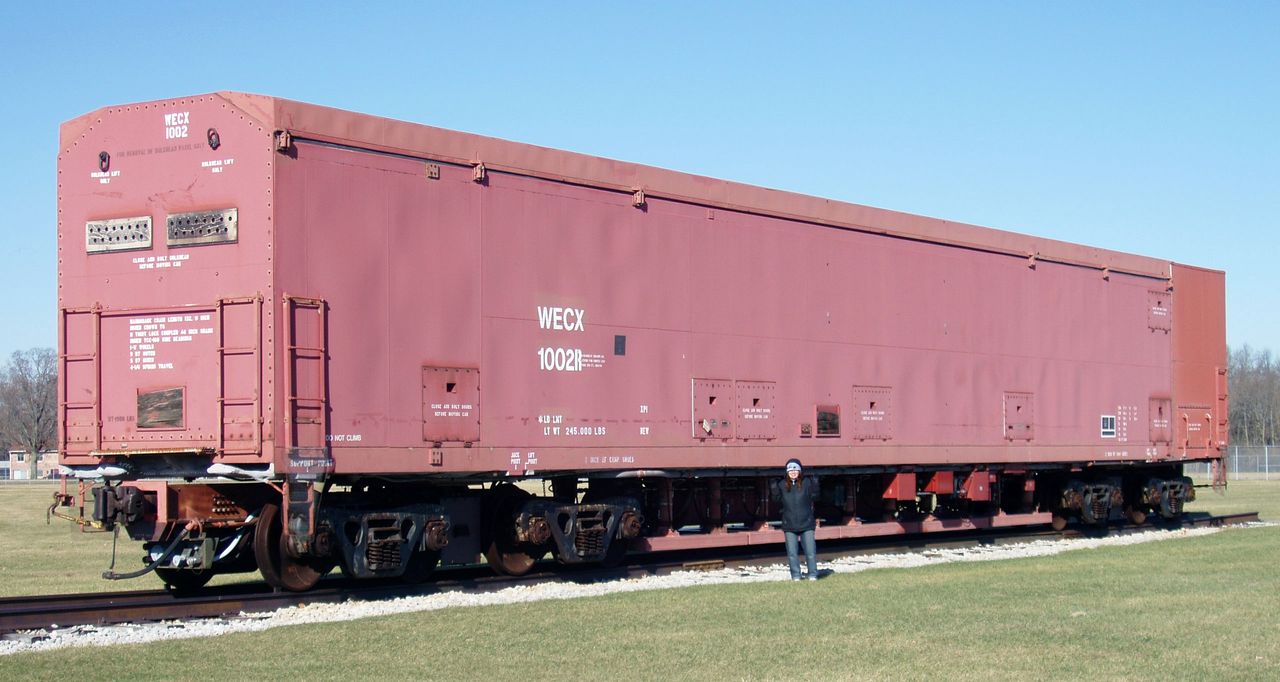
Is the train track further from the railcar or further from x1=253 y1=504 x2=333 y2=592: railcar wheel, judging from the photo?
the railcar

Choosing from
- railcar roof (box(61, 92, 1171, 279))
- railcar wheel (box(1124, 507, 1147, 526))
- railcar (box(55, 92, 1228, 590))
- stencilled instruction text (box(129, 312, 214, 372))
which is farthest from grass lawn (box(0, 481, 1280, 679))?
railcar wheel (box(1124, 507, 1147, 526))

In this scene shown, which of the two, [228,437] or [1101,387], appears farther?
[1101,387]

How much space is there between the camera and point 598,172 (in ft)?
49.4

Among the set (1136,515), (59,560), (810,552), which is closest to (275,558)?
(810,552)

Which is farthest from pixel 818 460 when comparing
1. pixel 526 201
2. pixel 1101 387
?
pixel 1101 387

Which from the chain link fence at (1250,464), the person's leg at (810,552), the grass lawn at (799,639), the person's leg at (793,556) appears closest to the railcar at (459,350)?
the person's leg at (793,556)

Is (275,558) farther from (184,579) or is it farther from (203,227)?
(203,227)

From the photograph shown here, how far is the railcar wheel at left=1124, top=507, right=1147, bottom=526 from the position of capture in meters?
24.0

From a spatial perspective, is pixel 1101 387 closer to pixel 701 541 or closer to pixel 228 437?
pixel 701 541

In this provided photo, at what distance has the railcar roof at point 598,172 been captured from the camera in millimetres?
12508

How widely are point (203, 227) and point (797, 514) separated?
7.31 metres

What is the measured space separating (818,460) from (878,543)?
11.4ft

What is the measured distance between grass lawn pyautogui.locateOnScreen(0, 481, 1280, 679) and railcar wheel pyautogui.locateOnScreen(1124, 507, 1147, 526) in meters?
10.2

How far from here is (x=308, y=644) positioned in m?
10.0
